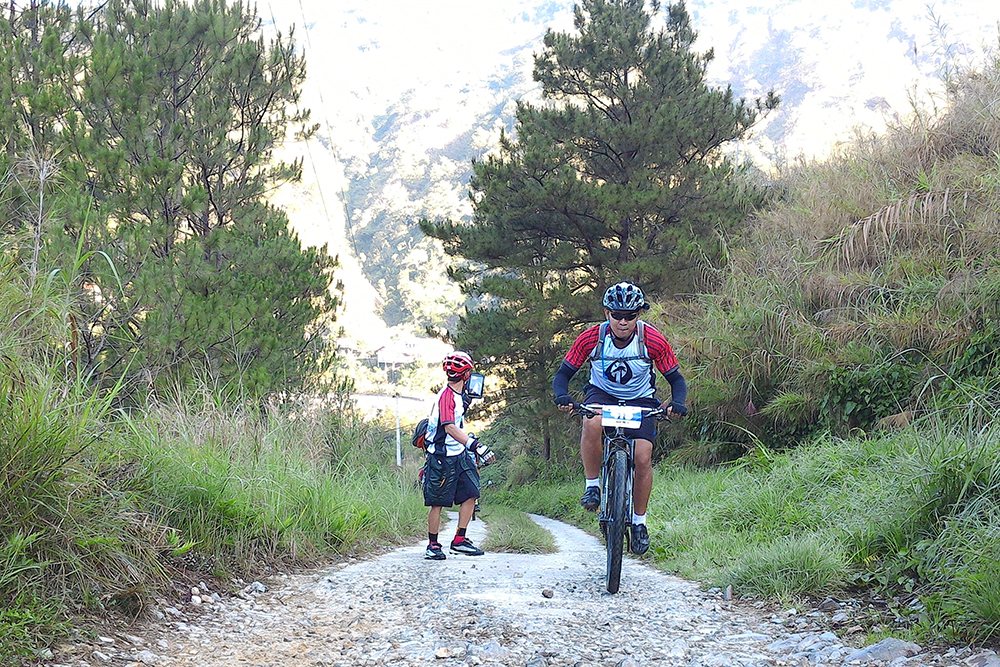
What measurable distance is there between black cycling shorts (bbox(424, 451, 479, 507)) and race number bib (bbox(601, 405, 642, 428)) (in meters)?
2.10

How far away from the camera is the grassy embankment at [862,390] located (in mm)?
4188

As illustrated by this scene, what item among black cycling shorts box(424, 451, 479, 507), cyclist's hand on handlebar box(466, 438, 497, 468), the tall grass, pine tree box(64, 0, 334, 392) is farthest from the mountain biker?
pine tree box(64, 0, 334, 392)

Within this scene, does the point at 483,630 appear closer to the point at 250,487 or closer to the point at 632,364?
the point at 250,487

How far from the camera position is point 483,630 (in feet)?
12.3

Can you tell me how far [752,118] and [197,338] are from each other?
14.2 m

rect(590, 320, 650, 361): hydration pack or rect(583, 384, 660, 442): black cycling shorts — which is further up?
rect(590, 320, 650, 361): hydration pack

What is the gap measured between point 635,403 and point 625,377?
0.19 m

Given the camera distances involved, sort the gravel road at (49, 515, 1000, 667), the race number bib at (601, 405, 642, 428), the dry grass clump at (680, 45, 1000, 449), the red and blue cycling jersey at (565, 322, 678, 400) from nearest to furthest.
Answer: the gravel road at (49, 515, 1000, 667)
the race number bib at (601, 405, 642, 428)
the red and blue cycling jersey at (565, 322, 678, 400)
the dry grass clump at (680, 45, 1000, 449)

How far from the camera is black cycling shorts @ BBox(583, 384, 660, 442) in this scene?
523 cm

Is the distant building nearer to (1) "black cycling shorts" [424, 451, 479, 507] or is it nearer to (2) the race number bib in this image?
(1) "black cycling shorts" [424, 451, 479, 507]

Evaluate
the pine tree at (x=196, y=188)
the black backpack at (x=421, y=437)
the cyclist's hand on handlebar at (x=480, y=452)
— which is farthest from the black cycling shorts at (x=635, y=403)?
the pine tree at (x=196, y=188)

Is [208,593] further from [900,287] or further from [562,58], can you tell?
[562,58]

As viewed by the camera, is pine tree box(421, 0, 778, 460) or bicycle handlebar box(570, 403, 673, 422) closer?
bicycle handlebar box(570, 403, 673, 422)

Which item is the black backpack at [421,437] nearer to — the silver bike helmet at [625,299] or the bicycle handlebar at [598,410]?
the bicycle handlebar at [598,410]
